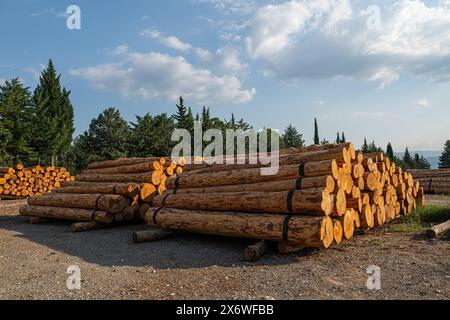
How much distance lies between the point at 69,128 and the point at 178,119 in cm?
1235

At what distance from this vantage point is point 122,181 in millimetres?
11406

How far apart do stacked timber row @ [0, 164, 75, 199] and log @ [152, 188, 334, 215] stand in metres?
13.5

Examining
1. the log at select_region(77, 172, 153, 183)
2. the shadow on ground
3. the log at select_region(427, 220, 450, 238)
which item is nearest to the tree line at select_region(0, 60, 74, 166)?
the log at select_region(77, 172, 153, 183)

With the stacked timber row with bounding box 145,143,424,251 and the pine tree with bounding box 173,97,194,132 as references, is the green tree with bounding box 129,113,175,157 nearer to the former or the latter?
the pine tree with bounding box 173,97,194,132

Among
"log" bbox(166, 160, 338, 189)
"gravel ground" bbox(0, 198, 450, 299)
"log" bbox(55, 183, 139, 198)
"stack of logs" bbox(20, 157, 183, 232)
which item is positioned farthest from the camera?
"log" bbox(55, 183, 139, 198)

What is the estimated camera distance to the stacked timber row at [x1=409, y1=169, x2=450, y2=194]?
18.2m

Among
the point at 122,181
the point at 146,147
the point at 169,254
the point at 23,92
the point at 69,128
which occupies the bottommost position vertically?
the point at 169,254

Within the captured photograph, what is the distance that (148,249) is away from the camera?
7090mm

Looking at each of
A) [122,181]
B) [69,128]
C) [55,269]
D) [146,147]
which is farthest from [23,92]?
[55,269]

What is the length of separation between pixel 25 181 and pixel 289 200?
1829cm

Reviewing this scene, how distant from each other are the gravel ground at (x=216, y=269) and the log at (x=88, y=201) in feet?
5.64

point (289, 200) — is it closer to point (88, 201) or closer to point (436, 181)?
point (88, 201)

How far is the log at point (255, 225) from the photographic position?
575 cm
